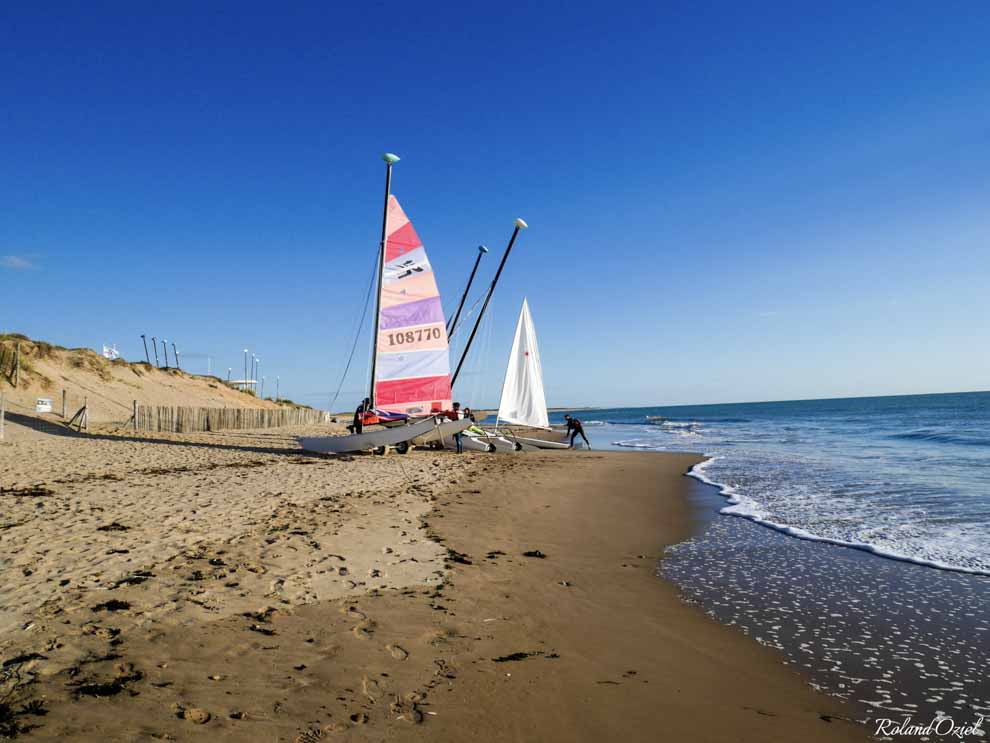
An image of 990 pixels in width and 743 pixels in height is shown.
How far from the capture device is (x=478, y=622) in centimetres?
495

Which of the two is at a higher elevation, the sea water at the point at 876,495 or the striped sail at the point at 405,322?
the striped sail at the point at 405,322

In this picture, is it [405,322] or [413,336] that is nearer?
[405,322]

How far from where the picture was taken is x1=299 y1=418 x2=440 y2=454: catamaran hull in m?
19.0

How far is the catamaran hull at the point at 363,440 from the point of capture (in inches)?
747

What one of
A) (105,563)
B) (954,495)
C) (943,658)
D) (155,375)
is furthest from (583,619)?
(155,375)

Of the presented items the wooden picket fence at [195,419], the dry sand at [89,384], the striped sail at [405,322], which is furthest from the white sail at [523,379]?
the dry sand at [89,384]

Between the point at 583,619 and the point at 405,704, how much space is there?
7.49 feet

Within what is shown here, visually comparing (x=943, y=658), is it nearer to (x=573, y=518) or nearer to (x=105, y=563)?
(x=573, y=518)

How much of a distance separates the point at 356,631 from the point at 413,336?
51.8 feet

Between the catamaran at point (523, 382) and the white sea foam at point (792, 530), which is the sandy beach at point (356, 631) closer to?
the white sea foam at point (792, 530)

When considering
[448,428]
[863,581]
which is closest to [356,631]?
[863,581]

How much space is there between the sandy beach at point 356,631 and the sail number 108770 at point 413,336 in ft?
33.7

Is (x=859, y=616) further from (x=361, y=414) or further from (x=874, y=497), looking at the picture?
(x=361, y=414)

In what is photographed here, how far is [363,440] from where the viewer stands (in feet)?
62.2
